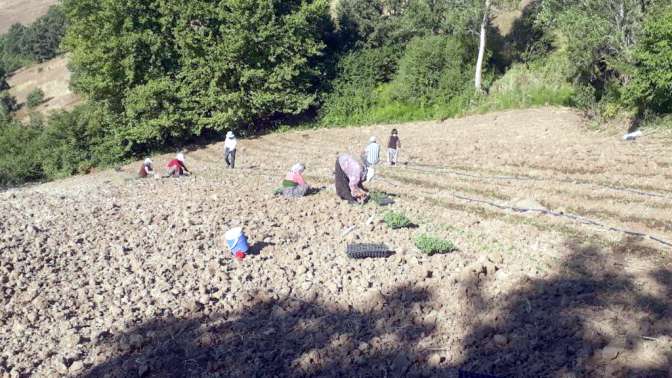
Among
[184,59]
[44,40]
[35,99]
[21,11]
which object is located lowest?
[35,99]

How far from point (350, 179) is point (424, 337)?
19.5 ft

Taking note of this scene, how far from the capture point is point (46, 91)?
6184 centimetres

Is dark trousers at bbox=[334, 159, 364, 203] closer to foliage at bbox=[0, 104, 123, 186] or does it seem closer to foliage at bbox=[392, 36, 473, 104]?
foliage at bbox=[392, 36, 473, 104]

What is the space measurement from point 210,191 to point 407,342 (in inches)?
348

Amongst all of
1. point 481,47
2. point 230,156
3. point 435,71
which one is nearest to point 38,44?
point 435,71

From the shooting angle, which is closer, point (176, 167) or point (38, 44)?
point (176, 167)

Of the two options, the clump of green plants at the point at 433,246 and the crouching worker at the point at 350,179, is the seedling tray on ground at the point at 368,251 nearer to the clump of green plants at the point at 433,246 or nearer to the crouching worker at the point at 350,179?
the clump of green plants at the point at 433,246

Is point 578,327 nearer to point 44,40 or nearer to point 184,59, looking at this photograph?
point 184,59

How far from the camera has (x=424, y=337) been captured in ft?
23.1

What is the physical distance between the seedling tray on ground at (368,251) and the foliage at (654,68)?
46.6 ft

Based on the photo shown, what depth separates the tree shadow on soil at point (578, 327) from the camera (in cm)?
620

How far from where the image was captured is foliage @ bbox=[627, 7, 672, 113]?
60.7 ft

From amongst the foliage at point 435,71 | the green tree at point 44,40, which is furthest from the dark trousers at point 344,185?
the green tree at point 44,40

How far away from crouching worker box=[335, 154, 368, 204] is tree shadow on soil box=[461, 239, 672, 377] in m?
4.73
